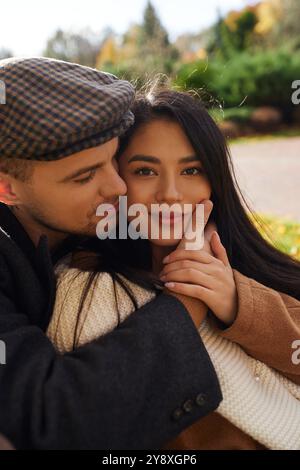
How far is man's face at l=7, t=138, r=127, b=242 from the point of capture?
1.98 m

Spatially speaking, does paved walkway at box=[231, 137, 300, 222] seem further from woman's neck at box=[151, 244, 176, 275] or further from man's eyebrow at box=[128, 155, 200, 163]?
man's eyebrow at box=[128, 155, 200, 163]

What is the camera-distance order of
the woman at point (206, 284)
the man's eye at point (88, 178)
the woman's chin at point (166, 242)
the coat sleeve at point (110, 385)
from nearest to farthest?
the coat sleeve at point (110, 385), the woman at point (206, 284), the man's eye at point (88, 178), the woman's chin at point (166, 242)

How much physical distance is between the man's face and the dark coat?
25cm

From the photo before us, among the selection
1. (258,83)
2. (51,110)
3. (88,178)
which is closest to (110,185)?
(88,178)

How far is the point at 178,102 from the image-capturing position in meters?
2.42

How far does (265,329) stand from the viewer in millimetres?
2082

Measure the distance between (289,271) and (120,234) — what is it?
0.84 meters

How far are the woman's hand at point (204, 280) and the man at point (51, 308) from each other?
6 centimetres

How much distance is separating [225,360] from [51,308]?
66 cm

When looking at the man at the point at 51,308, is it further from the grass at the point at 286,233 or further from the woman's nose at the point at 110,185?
the grass at the point at 286,233

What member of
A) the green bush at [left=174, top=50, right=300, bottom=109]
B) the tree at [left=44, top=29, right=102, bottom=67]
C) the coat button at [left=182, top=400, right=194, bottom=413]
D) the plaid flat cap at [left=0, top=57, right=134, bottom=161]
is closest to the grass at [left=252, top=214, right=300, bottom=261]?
the plaid flat cap at [left=0, top=57, right=134, bottom=161]

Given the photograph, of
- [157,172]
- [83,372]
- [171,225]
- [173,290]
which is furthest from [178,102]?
[83,372]

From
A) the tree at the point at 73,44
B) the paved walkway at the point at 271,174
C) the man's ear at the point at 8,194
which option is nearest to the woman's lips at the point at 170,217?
the man's ear at the point at 8,194

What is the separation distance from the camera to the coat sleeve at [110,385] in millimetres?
1557
